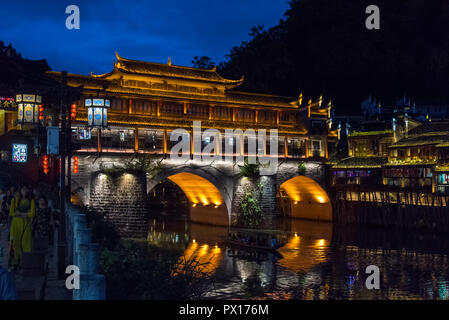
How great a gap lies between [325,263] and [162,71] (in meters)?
23.2

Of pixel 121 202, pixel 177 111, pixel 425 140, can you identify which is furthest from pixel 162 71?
pixel 425 140

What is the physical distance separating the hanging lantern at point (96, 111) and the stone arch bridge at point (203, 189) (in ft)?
40.3

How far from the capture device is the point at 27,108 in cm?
2273

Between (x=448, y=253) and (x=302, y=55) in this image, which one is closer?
(x=448, y=253)

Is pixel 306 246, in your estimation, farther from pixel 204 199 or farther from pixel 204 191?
pixel 204 199

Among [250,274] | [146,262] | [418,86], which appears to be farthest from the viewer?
[418,86]

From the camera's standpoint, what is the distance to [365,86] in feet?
251

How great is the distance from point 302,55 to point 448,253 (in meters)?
56.2

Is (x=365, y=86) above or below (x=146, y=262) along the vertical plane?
above

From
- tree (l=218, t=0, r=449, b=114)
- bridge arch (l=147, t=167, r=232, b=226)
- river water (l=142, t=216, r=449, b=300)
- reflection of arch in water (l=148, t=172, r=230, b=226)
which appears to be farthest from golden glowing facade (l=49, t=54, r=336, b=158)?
tree (l=218, t=0, r=449, b=114)

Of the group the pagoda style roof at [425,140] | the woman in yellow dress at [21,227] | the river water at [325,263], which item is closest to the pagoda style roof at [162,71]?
the river water at [325,263]
